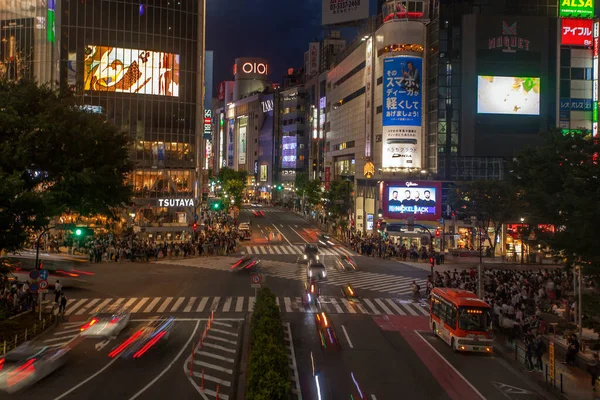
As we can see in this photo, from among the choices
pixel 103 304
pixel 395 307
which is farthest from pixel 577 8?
pixel 103 304

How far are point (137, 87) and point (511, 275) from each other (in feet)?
159

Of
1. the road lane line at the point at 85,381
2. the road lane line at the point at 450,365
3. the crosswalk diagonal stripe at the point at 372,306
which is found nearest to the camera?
the road lane line at the point at 85,381

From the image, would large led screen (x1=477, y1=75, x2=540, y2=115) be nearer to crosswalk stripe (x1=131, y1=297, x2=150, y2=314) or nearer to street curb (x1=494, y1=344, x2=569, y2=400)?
street curb (x1=494, y1=344, x2=569, y2=400)

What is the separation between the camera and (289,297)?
33.2 meters

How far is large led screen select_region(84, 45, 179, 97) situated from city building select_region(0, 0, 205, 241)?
0.38 ft

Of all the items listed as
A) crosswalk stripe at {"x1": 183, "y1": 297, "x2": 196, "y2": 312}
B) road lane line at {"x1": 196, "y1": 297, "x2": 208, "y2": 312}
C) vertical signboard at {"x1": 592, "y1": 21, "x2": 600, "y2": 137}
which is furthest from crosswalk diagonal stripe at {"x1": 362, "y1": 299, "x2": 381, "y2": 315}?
vertical signboard at {"x1": 592, "y1": 21, "x2": 600, "y2": 137}

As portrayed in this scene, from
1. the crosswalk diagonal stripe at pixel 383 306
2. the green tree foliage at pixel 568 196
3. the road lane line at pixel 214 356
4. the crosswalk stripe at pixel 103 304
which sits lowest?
the crosswalk diagonal stripe at pixel 383 306

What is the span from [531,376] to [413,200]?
45.3m

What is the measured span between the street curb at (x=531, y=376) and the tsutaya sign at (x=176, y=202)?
49.5 metres

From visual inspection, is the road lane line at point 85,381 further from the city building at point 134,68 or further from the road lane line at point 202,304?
the city building at point 134,68

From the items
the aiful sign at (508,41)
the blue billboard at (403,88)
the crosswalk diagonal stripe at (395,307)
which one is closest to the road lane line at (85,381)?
the crosswalk diagonal stripe at (395,307)

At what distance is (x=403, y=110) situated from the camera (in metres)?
68.4

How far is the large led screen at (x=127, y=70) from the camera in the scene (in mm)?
65938

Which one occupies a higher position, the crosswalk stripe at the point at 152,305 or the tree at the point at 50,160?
Result: the tree at the point at 50,160
